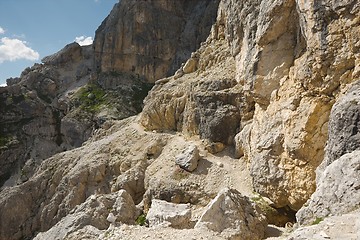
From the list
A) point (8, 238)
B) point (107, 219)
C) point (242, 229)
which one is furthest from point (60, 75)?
point (242, 229)

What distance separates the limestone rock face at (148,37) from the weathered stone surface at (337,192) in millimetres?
87398

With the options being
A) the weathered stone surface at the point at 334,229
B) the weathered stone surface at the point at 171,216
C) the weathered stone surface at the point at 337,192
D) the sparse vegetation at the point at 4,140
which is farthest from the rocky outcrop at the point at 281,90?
the sparse vegetation at the point at 4,140

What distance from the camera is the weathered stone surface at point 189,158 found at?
34.0m

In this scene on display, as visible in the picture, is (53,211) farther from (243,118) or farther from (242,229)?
(242,229)

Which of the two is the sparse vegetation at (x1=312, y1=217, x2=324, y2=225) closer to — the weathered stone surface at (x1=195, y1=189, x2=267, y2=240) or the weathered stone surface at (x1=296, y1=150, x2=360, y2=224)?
the weathered stone surface at (x1=296, y1=150, x2=360, y2=224)

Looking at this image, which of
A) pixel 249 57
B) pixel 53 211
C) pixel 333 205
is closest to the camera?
pixel 333 205

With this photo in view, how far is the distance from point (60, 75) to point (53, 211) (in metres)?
81.2

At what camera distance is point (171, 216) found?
21.6 metres

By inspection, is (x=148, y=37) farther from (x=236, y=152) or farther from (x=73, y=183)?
(x=236, y=152)

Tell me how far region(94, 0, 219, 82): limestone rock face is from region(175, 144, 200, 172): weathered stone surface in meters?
65.9

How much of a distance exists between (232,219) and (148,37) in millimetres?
89740

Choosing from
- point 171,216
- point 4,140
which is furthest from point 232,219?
point 4,140

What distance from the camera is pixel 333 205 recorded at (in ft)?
41.2

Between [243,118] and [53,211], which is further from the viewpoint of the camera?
[53,211]
